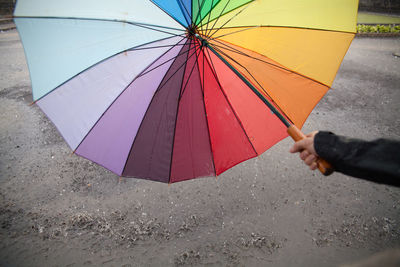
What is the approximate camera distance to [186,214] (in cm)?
293

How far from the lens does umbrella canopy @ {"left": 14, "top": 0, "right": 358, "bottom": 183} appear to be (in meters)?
1.82

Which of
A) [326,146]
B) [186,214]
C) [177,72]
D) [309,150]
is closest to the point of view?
[326,146]

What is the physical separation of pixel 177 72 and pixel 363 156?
140 cm

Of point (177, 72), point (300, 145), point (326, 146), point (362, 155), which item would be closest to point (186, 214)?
point (177, 72)

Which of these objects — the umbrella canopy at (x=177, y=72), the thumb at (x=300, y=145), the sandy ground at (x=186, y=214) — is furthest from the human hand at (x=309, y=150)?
the sandy ground at (x=186, y=214)

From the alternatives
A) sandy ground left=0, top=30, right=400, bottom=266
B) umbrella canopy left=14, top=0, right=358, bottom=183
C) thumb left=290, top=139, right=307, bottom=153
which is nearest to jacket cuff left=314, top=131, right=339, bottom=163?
thumb left=290, top=139, right=307, bottom=153

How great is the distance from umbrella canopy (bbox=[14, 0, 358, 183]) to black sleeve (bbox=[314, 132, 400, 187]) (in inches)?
20.7

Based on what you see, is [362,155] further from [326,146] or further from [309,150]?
[309,150]

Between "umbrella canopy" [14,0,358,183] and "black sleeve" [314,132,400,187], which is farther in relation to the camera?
"umbrella canopy" [14,0,358,183]

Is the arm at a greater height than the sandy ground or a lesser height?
greater

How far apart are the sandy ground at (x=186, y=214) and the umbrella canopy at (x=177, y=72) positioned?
1048 millimetres

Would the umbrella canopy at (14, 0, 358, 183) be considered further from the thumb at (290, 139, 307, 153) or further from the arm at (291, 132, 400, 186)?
the arm at (291, 132, 400, 186)

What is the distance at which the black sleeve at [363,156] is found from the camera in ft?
3.44

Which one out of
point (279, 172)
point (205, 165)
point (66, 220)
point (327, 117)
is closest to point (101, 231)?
point (66, 220)
